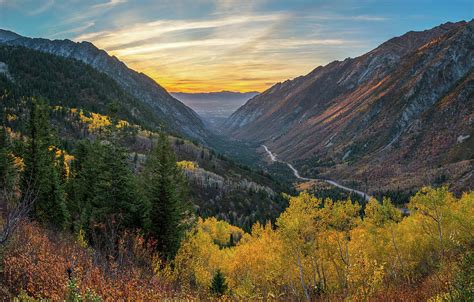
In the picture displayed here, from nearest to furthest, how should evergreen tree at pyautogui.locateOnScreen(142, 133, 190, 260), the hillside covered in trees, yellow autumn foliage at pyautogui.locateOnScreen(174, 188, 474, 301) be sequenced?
the hillside covered in trees → evergreen tree at pyautogui.locateOnScreen(142, 133, 190, 260) → yellow autumn foliage at pyautogui.locateOnScreen(174, 188, 474, 301)

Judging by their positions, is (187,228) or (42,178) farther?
(42,178)

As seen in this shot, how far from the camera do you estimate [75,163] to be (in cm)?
6241

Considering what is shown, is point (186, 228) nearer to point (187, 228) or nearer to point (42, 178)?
point (187, 228)

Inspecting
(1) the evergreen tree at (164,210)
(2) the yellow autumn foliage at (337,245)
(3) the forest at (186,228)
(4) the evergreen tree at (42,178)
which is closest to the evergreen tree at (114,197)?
(3) the forest at (186,228)

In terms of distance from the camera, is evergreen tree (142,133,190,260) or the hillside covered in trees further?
evergreen tree (142,133,190,260)

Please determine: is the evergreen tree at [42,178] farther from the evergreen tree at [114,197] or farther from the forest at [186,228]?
the evergreen tree at [114,197]

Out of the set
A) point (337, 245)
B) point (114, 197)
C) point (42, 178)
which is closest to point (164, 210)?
point (114, 197)

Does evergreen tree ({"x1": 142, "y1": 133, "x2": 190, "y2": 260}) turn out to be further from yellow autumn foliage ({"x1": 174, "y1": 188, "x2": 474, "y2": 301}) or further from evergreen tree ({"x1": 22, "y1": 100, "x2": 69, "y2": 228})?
evergreen tree ({"x1": 22, "y1": 100, "x2": 69, "y2": 228})

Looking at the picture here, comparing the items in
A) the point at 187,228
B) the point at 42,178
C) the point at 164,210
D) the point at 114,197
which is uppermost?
the point at 42,178

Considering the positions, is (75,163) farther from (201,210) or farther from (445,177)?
(445,177)

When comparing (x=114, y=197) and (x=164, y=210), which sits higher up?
(x=114, y=197)

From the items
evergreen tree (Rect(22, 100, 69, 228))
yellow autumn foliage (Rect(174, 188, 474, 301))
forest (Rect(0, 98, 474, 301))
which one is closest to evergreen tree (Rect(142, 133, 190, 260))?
forest (Rect(0, 98, 474, 301))

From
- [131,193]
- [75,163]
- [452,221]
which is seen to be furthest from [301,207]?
[75,163]

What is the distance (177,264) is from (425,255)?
1418 inches
